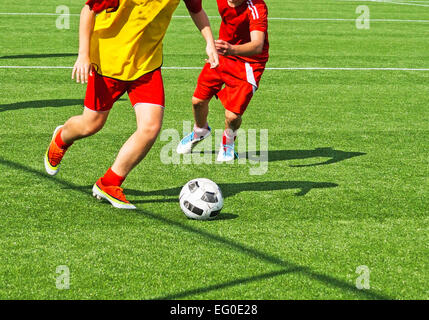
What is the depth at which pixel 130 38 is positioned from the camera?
19.6 ft

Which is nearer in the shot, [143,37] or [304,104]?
[143,37]

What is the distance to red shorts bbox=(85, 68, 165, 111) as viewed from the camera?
6.09 metres

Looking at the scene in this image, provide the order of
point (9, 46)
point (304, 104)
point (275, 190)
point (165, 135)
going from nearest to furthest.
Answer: point (275, 190) → point (165, 135) → point (304, 104) → point (9, 46)

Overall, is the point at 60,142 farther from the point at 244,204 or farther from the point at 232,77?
the point at 232,77

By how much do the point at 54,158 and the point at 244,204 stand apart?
66.7 inches

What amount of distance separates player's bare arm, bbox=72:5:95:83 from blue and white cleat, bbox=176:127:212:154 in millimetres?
2497

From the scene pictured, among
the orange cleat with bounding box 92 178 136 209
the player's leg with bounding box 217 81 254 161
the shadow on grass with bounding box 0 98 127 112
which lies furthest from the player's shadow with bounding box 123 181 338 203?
the shadow on grass with bounding box 0 98 127 112

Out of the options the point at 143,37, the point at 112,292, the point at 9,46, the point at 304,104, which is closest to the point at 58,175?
the point at 143,37

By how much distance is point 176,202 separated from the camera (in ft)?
21.0

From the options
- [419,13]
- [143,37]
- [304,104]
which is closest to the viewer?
[143,37]

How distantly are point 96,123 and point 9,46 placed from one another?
9.82m

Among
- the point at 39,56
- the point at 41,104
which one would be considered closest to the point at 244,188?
the point at 41,104

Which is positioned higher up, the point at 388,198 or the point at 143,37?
the point at 143,37

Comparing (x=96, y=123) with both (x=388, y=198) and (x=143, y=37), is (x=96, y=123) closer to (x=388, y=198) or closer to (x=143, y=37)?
(x=143, y=37)
